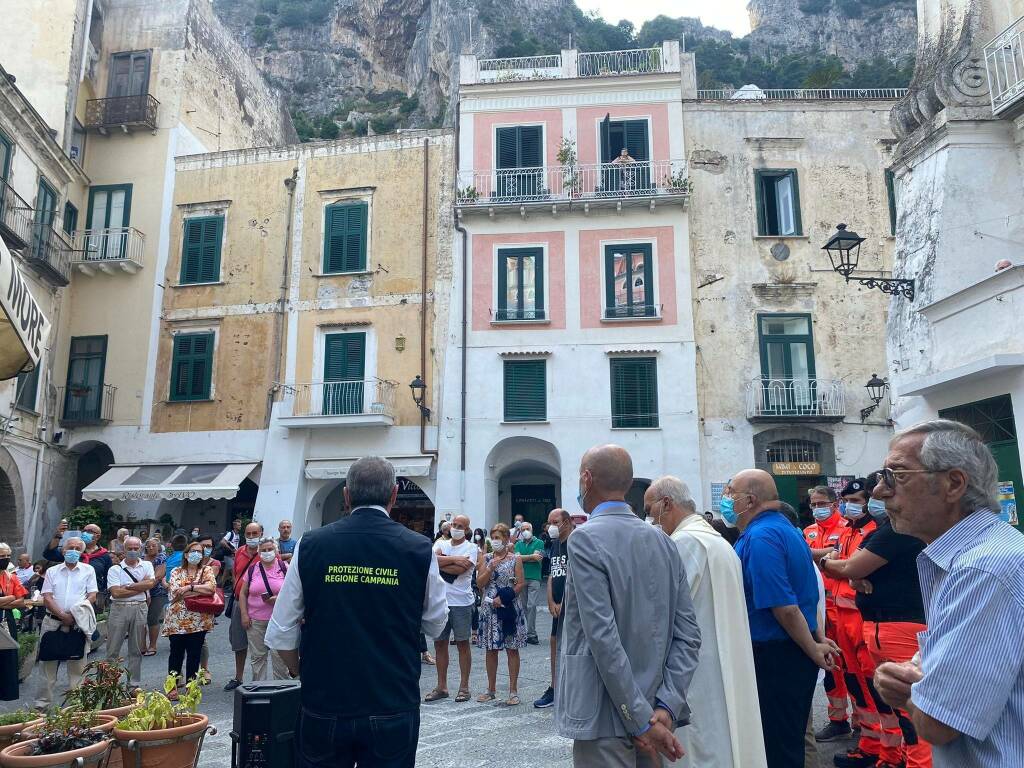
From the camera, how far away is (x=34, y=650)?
409 inches

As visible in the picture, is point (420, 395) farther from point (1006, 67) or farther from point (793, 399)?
point (1006, 67)

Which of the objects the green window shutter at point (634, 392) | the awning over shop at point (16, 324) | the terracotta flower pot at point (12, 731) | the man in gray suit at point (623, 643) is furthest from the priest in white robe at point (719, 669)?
the green window shutter at point (634, 392)

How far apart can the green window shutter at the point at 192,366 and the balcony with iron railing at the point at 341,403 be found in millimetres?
2361

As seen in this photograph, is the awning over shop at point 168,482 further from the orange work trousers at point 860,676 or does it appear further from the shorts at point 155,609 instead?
the orange work trousers at point 860,676

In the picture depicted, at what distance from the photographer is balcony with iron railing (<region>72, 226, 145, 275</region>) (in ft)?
69.9

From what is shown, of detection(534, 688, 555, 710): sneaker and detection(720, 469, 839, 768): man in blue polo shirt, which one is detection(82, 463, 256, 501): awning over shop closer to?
detection(534, 688, 555, 710): sneaker

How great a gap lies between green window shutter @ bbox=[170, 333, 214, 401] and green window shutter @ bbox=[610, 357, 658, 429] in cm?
1050

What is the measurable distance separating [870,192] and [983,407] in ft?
41.1

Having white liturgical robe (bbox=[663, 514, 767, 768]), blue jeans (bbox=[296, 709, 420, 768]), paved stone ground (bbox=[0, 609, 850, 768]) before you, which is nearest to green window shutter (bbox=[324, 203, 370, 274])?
paved stone ground (bbox=[0, 609, 850, 768])

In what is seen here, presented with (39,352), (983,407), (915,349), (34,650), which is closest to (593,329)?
(915,349)

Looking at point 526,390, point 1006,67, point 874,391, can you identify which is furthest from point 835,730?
point 874,391

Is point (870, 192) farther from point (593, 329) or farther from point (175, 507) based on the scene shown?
point (175, 507)

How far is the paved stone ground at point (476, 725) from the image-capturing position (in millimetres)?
6039

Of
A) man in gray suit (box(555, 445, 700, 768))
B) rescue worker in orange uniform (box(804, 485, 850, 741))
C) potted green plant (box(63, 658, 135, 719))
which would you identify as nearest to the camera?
man in gray suit (box(555, 445, 700, 768))
